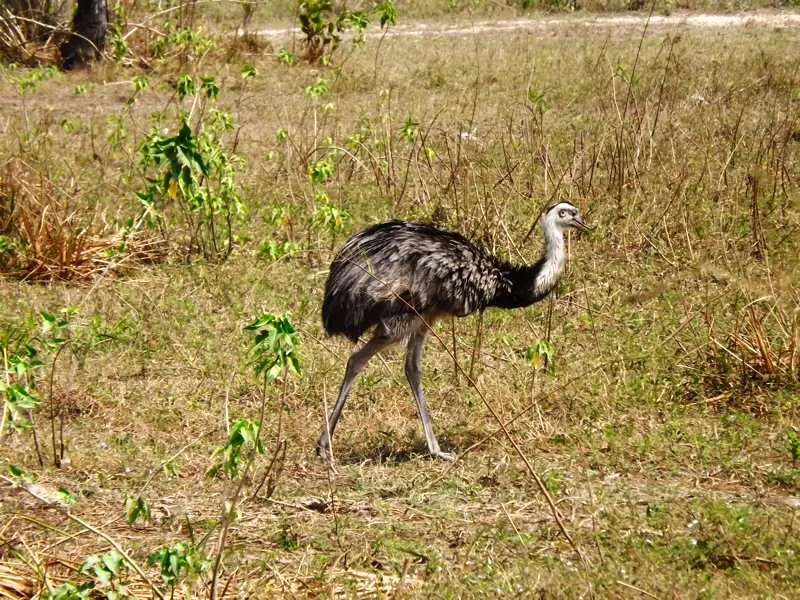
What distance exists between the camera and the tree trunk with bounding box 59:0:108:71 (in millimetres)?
13023

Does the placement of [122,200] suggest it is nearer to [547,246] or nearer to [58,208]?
[58,208]

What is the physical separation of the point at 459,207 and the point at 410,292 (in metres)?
2.70

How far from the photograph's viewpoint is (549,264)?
6344 millimetres

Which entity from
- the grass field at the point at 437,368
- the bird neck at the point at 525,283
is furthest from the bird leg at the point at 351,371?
the bird neck at the point at 525,283

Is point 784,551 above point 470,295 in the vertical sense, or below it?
below

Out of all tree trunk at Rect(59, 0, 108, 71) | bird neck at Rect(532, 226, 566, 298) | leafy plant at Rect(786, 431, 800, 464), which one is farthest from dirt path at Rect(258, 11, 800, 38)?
leafy plant at Rect(786, 431, 800, 464)

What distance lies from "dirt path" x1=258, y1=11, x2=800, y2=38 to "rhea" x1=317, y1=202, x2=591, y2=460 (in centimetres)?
993

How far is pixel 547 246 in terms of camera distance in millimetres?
6453

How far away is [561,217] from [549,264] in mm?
342

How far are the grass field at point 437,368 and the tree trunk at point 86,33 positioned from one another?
1708 mm

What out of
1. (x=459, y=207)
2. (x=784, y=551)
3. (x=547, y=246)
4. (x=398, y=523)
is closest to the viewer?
(x=784, y=551)

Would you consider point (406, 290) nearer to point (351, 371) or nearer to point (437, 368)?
point (351, 371)

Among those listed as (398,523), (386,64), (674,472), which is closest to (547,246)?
(674,472)

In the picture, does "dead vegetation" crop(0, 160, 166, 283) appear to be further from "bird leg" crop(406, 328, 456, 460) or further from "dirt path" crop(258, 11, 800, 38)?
"dirt path" crop(258, 11, 800, 38)
